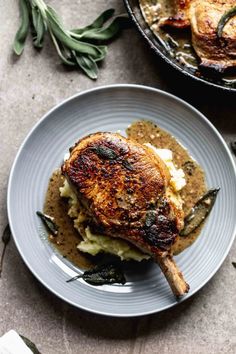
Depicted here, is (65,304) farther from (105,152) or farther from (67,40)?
(67,40)

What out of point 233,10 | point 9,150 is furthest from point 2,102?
point 233,10

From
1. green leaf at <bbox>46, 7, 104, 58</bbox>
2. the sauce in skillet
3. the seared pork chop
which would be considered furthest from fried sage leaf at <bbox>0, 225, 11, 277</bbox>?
the sauce in skillet

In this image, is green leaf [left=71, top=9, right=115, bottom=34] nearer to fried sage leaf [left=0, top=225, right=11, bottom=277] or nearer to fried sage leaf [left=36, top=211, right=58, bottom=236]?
fried sage leaf [left=36, top=211, right=58, bottom=236]

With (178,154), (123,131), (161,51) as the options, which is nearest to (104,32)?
(161,51)

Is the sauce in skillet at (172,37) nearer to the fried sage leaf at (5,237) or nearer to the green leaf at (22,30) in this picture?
the green leaf at (22,30)

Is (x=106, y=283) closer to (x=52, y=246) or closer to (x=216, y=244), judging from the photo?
(x=52, y=246)

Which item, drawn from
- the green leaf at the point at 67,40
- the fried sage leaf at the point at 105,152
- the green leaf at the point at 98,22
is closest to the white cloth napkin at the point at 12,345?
the fried sage leaf at the point at 105,152
